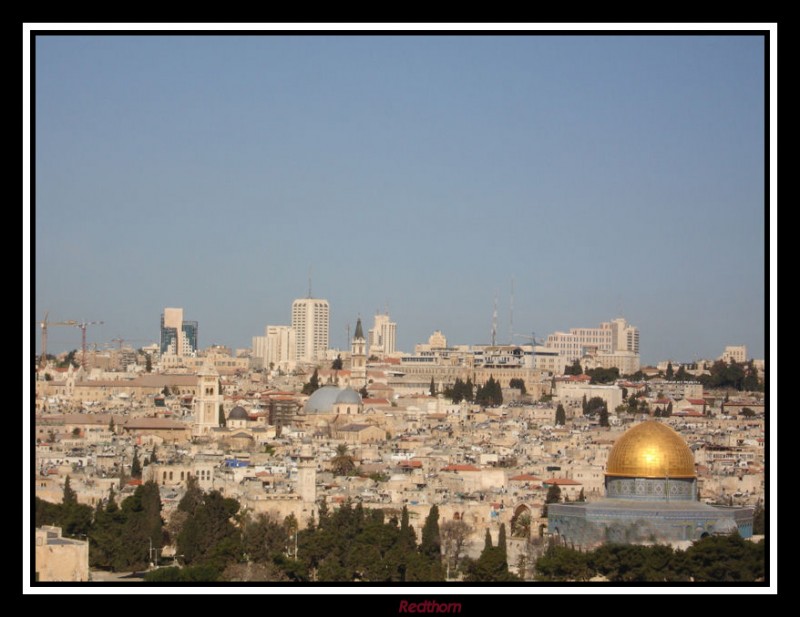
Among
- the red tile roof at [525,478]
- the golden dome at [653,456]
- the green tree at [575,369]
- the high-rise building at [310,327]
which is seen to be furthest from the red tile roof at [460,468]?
the high-rise building at [310,327]

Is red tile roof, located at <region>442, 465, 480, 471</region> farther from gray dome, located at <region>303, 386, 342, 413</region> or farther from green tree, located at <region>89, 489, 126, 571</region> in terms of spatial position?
gray dome, located at <region>303, 386, 342, 413</region>

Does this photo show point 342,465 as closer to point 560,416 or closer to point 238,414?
point 238,414

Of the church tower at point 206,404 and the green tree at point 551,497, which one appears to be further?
the church tower at point 206,404

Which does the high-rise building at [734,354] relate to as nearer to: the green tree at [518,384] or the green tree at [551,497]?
the green tree at [518,384]

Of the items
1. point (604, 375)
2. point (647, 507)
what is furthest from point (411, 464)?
point (604, 375)

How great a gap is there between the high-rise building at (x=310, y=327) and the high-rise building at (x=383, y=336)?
6.27ft

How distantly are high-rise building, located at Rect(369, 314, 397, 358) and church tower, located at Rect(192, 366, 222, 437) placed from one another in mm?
30713

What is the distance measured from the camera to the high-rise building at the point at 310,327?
77938mm

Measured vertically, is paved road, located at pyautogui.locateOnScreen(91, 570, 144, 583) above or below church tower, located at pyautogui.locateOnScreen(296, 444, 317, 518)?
below

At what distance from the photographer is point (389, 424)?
48.6m

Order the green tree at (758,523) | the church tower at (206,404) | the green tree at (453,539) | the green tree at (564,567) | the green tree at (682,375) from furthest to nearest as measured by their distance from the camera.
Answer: the green tree at (682,375) → the church tower at (206,404) → the green tree at (758,523) → the green tree at (453,539) → the green tree at (564,567)

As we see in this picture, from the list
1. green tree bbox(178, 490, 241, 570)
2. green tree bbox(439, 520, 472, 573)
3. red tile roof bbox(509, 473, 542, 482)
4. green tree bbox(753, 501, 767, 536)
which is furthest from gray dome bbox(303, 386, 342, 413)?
green tree bbox(178, 490, 241, 570)

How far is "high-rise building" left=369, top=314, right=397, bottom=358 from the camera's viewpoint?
80.9 m
